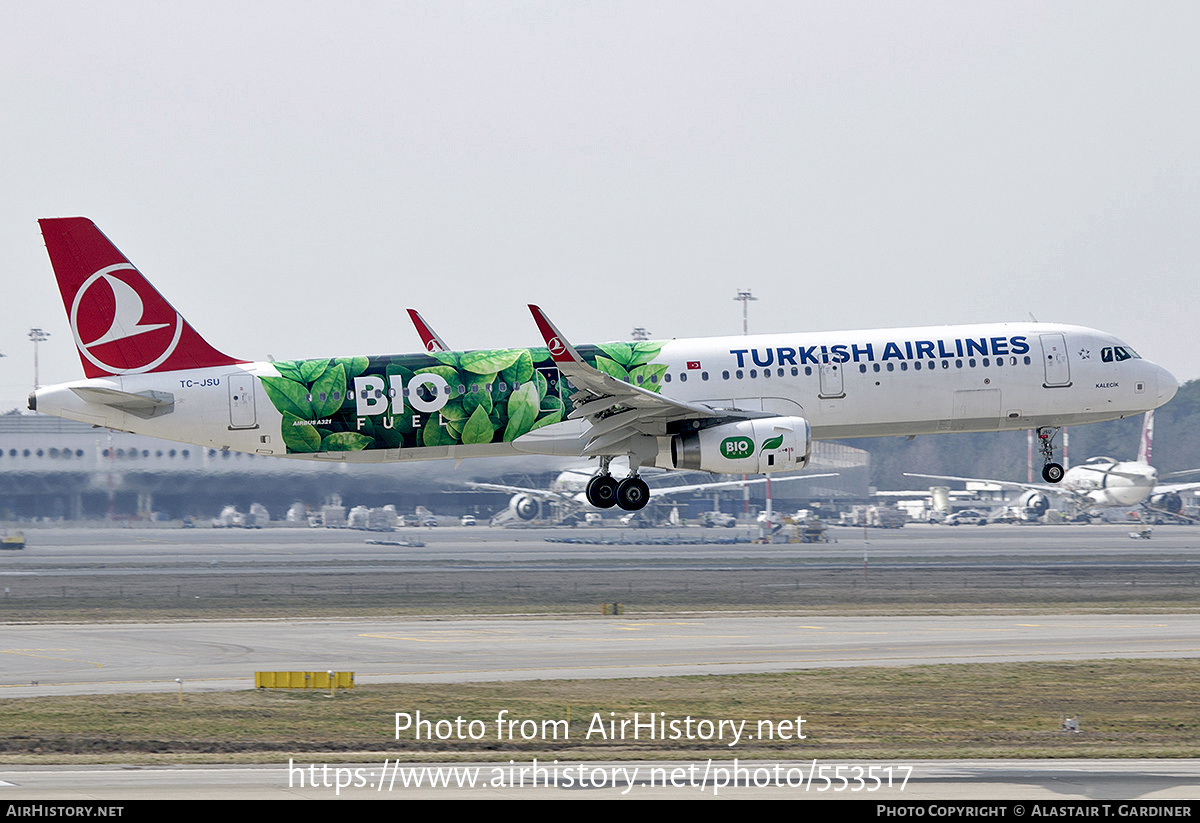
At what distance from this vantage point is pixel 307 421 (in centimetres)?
4312

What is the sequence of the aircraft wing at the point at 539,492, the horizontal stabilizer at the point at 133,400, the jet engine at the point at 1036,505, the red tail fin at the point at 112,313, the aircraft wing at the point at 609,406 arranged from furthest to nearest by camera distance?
the jet engine at the point at 1036,505, the aircraft wing at the point at 539,492, the red tail fin at the point at 112,313, the horizontal stabilizer at the point at 133,400, the aircraft wing at the point at 609,406

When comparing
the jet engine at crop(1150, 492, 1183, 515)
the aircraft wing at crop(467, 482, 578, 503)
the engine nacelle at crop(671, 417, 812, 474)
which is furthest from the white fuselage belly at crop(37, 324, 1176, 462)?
the jet engine at crop(1150, 492, 1183, 515)

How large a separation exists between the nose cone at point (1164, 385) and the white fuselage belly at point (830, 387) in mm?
1676

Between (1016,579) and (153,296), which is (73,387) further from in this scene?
(1016,579)

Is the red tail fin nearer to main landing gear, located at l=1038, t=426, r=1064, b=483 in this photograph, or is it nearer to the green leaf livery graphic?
the green leaf livery graphic

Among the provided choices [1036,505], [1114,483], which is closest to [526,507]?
[1114,483]

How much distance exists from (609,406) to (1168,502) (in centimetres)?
13724

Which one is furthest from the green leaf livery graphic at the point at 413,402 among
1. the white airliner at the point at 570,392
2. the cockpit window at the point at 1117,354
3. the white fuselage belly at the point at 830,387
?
the cockpit window at the point at 1117,354

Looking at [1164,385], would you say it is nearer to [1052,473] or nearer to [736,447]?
[1052,473]

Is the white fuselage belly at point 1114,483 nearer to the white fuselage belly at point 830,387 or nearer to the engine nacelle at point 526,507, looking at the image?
the engine nacelle at point 526,507

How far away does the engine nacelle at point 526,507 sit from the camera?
481 feet

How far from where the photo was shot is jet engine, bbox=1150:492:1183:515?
163 m

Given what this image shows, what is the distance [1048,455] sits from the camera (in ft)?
152
